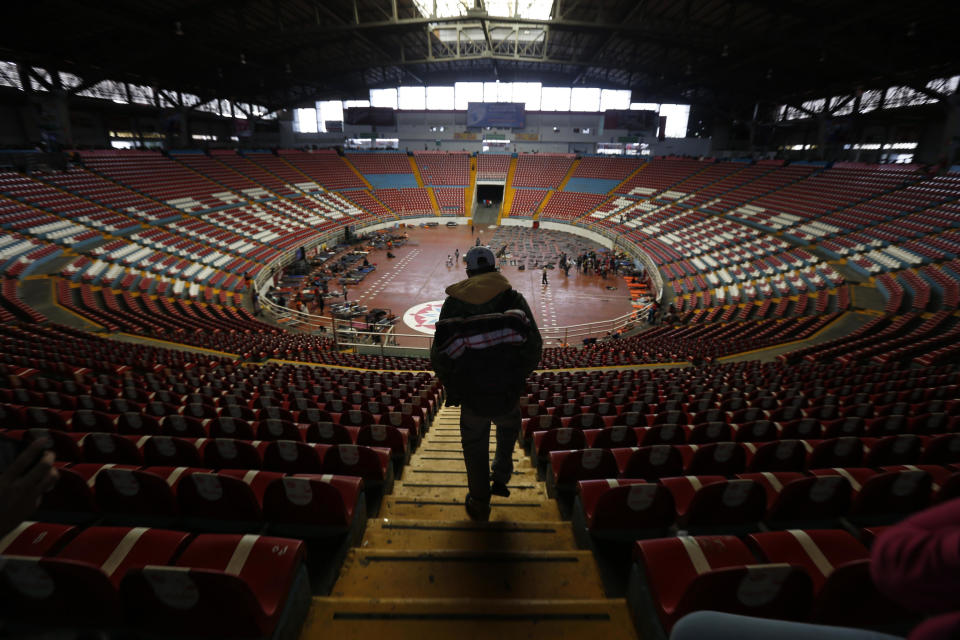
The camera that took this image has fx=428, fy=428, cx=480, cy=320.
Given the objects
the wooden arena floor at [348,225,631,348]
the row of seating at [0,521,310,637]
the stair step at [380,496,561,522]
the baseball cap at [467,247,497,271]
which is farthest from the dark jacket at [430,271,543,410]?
the wooden arena floor at [348,225,631,348]

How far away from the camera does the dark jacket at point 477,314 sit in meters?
3.17

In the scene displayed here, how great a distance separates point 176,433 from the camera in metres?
4.95

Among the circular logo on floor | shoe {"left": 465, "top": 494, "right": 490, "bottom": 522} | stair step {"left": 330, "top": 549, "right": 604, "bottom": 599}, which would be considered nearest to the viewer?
stair step {"left": 330, "top": 549, "right": 604, "bottom": 599}

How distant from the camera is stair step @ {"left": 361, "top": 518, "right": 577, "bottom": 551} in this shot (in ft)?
10.6

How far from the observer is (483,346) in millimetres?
3135

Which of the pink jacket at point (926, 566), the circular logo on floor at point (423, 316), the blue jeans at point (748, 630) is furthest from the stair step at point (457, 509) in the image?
the circular logo on floor at point (423, 316)

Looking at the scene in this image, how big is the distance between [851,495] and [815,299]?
21.2m

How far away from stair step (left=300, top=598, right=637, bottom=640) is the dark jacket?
134 cm

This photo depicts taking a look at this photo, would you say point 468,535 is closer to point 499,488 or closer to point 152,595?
point 499,488

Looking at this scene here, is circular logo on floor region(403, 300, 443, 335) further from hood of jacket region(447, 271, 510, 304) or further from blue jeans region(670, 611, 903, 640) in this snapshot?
blue jeans region(670, 611, 903, 640)

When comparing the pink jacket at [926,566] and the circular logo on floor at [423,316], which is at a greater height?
the pink jacket at [926,566]

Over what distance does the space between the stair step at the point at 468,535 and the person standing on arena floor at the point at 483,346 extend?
0.63 metres

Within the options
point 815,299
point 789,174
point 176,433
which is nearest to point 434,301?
point 815,299

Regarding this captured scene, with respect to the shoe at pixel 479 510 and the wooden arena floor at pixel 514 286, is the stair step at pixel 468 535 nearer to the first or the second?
the shoe at pixel 479 510
